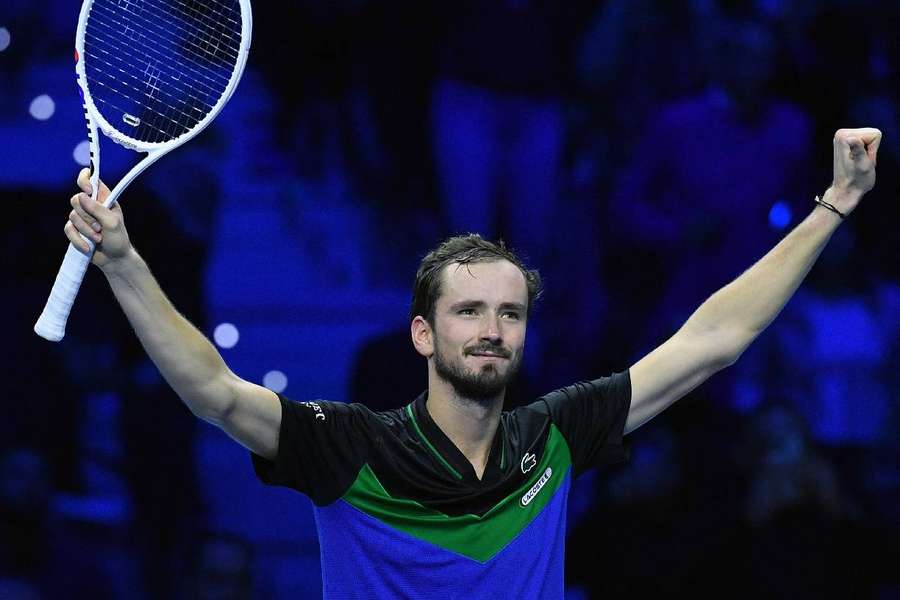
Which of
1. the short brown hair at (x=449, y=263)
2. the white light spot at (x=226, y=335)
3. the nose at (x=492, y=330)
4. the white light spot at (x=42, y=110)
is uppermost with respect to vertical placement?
the white light spot at (x=42, y=110)

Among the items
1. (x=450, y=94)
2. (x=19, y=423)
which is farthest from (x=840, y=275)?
(x=19, y=423)

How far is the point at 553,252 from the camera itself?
7.27m

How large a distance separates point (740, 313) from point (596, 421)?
1.67 feet

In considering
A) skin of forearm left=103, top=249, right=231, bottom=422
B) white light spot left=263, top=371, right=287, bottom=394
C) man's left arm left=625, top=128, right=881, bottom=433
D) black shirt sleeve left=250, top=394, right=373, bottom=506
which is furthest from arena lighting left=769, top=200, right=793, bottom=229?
skin of forearm left=103, top=249, right=231, bottom=422

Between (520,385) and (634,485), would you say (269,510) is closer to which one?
(520,385)

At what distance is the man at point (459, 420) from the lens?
3.18 metres

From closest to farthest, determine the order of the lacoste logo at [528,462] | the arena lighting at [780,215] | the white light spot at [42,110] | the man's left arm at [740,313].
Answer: the lacoste logo at [528,462] < the man's left arm at [740,313] < the white light spot at [42,110] < the arena lighting at [780,215]

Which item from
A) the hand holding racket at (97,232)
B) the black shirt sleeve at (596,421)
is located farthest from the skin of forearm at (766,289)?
the hand holding racket at (97,232)

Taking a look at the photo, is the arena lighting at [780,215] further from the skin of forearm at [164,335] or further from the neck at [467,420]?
the skin of forearm at [164,335]

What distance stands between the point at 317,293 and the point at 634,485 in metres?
2.05

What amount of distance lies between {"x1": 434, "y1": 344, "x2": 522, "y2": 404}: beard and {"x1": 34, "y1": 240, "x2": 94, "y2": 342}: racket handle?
0.97 metres

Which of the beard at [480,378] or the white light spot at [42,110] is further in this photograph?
the white light spot at [42,110]

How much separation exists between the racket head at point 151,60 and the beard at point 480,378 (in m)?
0.95

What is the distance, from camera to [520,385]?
720 cm
